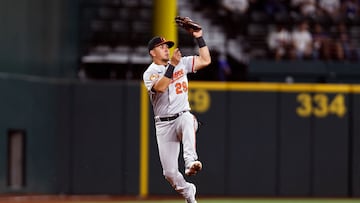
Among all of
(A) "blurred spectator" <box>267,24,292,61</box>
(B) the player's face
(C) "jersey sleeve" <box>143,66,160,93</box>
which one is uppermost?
(A) "blurred spectator" <box>267,24,292,61</box>

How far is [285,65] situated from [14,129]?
4858 millimetres

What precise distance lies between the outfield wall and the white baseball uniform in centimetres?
563

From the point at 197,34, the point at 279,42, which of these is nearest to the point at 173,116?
the point at 197,34

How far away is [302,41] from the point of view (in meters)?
17.4

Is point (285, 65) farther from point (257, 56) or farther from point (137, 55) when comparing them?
point (137, 55)

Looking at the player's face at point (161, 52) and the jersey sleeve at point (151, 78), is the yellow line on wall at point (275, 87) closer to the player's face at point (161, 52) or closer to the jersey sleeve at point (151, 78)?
the player's face at point (161, 52)

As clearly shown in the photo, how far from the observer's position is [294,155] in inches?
667

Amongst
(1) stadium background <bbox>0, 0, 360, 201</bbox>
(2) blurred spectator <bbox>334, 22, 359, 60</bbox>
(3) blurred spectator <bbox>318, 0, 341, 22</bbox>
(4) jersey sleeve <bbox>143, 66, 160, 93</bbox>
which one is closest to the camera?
(4) jersey sleeve <bbox>143, 66, 160, 93</bbox>

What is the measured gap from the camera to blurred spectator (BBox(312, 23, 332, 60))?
17297 mm

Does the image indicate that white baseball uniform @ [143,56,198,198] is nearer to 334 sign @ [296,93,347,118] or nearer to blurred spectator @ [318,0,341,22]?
334 sign @ [296,93,347,118]

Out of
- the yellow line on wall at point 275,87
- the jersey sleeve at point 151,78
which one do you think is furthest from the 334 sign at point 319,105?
the jersey sleeve at point 151,78

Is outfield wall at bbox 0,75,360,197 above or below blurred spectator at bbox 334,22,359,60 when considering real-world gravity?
below

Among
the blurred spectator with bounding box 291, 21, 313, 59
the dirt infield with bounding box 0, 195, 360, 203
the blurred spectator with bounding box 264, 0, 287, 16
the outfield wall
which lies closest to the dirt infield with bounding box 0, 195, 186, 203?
the dirt infield with bounding box 0, 195, 360, 203

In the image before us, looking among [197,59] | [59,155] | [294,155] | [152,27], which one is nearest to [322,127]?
[294,155]
